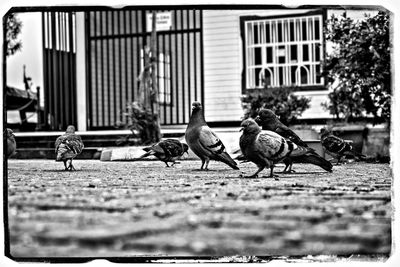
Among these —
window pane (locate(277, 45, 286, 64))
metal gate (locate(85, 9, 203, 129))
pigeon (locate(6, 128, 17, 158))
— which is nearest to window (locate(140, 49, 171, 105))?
metal gate (locate(85, 9, 203, 129))

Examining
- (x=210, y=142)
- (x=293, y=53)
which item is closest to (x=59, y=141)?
(x=210, y=142)

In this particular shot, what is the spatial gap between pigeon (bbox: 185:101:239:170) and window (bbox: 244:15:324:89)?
0.50 meters

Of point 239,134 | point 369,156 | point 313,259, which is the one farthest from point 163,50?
point 313,259

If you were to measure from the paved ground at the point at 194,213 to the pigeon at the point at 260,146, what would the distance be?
0.09 metres

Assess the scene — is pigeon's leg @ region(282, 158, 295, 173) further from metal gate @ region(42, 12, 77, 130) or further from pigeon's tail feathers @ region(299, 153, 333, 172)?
metal gate @ region(42, 12, 77, 130)

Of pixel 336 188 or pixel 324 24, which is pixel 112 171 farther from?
pixel 324 24

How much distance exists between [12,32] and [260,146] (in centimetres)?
157

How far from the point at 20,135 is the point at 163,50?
1.09m

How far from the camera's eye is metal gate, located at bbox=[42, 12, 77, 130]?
4.55 metres

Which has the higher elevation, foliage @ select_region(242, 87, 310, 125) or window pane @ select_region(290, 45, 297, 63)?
window pane @ select_region(290, 45, 297, 63)

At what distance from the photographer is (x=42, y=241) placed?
11.5 feet

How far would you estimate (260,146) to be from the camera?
13.8ft

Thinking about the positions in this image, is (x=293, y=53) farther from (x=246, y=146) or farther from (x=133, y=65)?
(x=133, y=65)

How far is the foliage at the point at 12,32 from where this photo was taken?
4.14m
